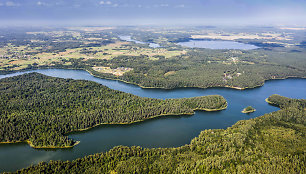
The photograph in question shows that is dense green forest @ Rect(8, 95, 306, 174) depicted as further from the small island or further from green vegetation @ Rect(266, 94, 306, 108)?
green vegetation @ Rect(266, 94, 306, 108)

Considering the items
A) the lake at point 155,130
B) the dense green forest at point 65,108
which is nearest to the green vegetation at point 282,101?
the lake at point 155,130

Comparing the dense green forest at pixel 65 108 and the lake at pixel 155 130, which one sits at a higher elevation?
the dense green forest at pixel 65 108

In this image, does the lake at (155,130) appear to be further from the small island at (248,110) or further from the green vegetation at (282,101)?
the green vegetation at (282,101)

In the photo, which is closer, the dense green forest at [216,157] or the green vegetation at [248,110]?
the dense green forest at [216,157]

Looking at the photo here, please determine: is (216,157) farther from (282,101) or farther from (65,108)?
(282,101)

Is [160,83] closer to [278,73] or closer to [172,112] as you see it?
[172,112]

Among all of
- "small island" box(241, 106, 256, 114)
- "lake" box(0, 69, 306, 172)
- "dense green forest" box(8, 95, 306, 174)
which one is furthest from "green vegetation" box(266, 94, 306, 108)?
"dense green forest" box(8, 95, 306, 174)

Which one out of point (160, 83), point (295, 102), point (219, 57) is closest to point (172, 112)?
point (160, 83)

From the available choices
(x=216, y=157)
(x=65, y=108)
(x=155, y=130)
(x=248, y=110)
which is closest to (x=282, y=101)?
(x=248, y=110)
